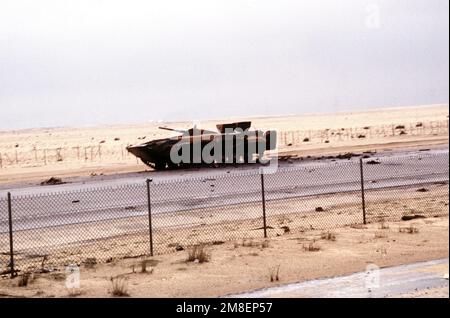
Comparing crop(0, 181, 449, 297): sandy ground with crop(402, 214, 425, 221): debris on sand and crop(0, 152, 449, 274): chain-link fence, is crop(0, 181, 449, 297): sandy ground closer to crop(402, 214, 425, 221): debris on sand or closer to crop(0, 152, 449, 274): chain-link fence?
crop(0, 152, 449, 274): chain-link fence

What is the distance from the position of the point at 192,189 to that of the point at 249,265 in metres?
12.8

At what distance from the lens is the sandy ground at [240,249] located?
404 inches

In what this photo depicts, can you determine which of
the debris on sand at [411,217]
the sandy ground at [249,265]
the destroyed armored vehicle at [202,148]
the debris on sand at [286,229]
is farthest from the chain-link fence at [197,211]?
the destroyed armored vehicle at [202,148]

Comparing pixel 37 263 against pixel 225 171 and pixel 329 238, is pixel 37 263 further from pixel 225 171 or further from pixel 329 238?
pixel 225 171

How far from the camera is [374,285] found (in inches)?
357

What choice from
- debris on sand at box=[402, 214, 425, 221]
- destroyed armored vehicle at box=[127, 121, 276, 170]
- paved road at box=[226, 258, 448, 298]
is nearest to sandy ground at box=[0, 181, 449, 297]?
debris on sand at box=[402, 214, 425, 221]

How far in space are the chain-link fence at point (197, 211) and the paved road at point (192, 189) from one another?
0.12ft

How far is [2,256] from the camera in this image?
44.4 feet

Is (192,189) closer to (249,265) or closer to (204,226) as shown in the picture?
(204,226)

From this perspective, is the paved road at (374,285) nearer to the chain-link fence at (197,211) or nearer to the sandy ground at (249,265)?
the sandy ground at (249,265)

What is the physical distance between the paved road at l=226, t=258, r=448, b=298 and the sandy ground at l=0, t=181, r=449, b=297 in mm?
424
